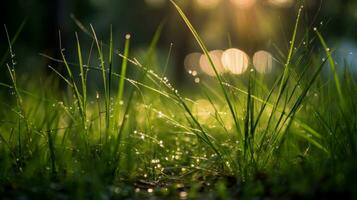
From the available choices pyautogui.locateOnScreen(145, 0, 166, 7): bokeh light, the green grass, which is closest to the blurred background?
pyautogui.locateOnScreen(145, 0, 166, 7): bokeh light

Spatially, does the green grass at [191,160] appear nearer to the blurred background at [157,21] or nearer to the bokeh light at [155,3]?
the blurred background at [157,21]

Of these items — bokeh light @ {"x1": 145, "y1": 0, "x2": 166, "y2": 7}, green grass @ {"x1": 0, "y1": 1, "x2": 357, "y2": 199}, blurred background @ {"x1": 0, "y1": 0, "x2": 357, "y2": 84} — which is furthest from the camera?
bokeh light @ {"x1": 145, "y1": 0, "x2": 166, "y2": 7}

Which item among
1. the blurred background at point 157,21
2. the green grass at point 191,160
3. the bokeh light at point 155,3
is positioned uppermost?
the bokeh light at point 155,3

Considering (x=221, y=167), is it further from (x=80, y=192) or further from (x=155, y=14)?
(x=155, y=14)

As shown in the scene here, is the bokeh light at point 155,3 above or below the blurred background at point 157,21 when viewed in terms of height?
above

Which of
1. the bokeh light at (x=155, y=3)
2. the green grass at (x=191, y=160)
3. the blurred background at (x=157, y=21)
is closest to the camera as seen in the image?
the green grass at (x=191, y=160)

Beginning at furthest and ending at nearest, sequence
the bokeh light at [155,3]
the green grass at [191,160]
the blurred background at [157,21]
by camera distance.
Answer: the bokeh light at [155,3]
the blurred background at [157,21]
the green grass at [191,160]

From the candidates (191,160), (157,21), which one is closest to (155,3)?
(157,21)

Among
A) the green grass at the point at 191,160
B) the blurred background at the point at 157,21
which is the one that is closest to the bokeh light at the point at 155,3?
the blurred background at the point at 157,21

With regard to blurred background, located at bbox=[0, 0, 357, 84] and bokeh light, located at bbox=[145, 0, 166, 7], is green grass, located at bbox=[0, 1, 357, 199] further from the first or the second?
bokeh light, located at bbox=[145, 0, 166, 7]

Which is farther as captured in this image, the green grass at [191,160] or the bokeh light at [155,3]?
the bokeh light at [155,3]
